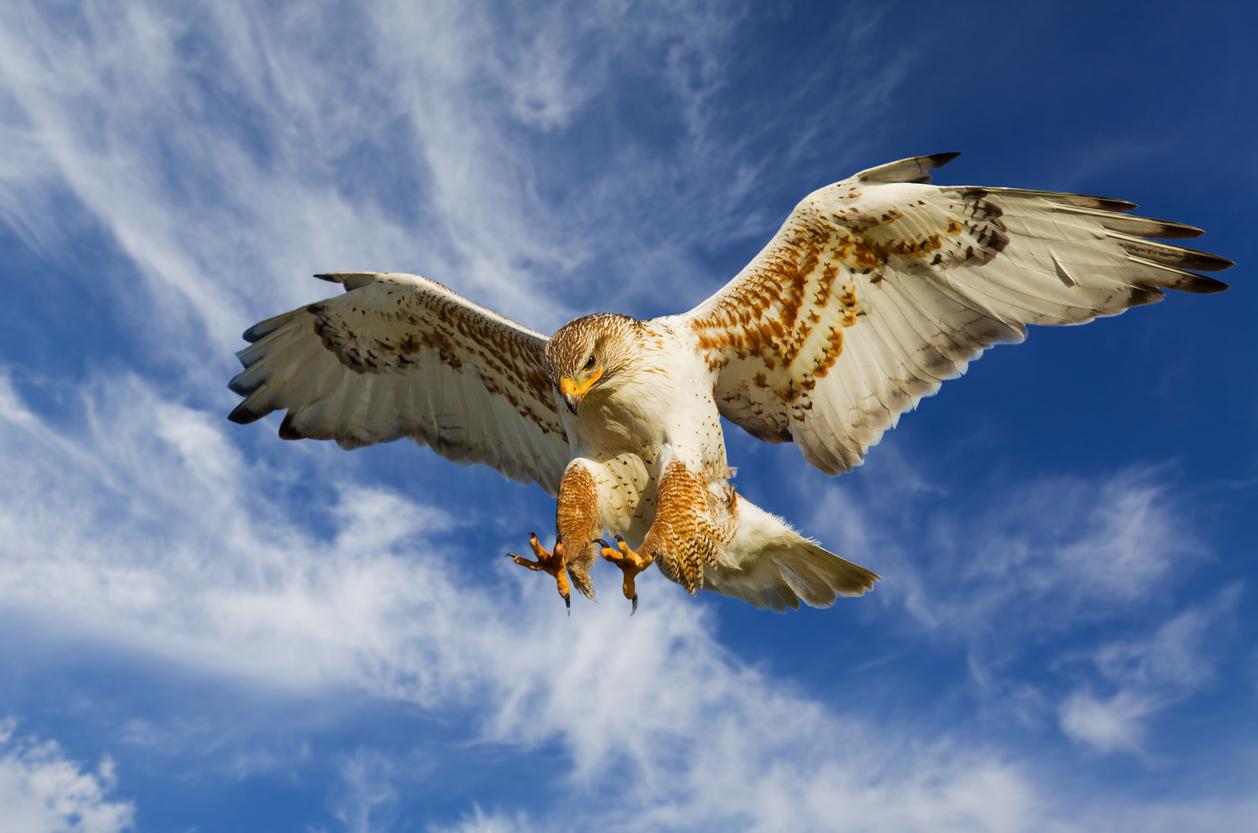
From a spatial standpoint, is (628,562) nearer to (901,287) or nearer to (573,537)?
(573,537)

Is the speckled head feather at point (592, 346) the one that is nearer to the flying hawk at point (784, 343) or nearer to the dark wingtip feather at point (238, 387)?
the flying hawk at point (784, 343)

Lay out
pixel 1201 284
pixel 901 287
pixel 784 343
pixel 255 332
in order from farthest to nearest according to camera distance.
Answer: pixel 255 332 < pixel 784 343 < pixel 901 287 < pixel 1201 284

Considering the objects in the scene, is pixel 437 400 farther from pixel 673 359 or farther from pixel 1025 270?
pixel 1025 270

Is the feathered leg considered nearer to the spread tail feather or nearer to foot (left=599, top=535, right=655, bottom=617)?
foot (left=599, top=535, right=655, bottom=617)

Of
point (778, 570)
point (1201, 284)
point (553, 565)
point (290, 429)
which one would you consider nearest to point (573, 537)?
point (553, 565)

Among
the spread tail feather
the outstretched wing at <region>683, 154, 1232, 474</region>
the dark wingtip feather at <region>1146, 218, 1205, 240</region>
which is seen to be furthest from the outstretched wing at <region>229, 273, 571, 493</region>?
Answer: the dark wingtip feather at <region>1146, 218, 1205, 240</region>

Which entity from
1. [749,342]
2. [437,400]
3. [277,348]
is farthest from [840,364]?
[277,348]
